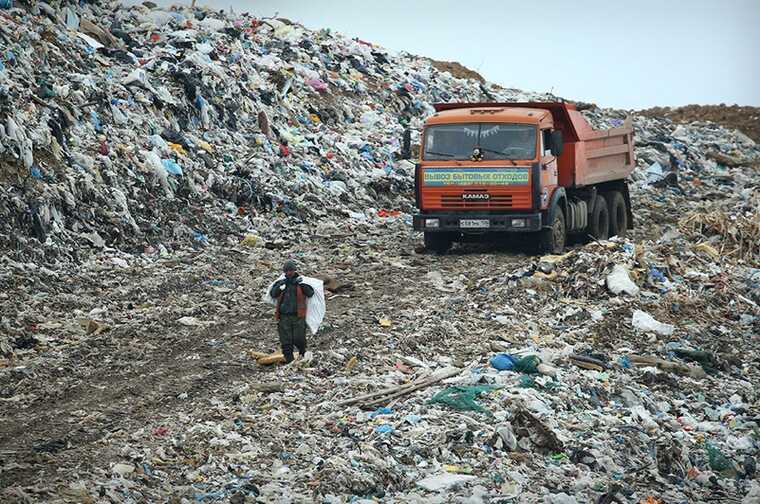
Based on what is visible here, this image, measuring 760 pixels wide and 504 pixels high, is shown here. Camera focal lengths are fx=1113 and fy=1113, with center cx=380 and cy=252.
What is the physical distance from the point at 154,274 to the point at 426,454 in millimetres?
7399

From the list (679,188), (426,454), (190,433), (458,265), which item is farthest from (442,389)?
(679,188)

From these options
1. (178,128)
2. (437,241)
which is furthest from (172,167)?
(437,241)

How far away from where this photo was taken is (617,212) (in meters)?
19.7

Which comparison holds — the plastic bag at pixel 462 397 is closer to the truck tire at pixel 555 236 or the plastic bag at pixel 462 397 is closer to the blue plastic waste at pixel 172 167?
the truck tire at pixel 555 236

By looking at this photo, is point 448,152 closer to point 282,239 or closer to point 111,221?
point 282,239

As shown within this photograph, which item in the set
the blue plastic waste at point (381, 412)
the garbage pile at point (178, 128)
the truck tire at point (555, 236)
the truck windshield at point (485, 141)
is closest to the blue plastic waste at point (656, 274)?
the truck tire at point (555, 236)

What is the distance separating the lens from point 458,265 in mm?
15633

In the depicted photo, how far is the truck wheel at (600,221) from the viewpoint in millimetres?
18234

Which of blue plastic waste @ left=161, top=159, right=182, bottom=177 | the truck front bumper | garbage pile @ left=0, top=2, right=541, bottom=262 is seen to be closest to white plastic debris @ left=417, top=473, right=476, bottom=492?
the truck front bumper

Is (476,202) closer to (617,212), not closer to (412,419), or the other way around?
(617,212)

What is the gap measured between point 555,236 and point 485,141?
5.88 ft

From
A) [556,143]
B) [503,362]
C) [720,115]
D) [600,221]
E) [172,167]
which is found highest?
[720,115]

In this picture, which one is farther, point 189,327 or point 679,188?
point 679,188

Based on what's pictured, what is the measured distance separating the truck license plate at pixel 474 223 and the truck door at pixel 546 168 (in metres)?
0.83
